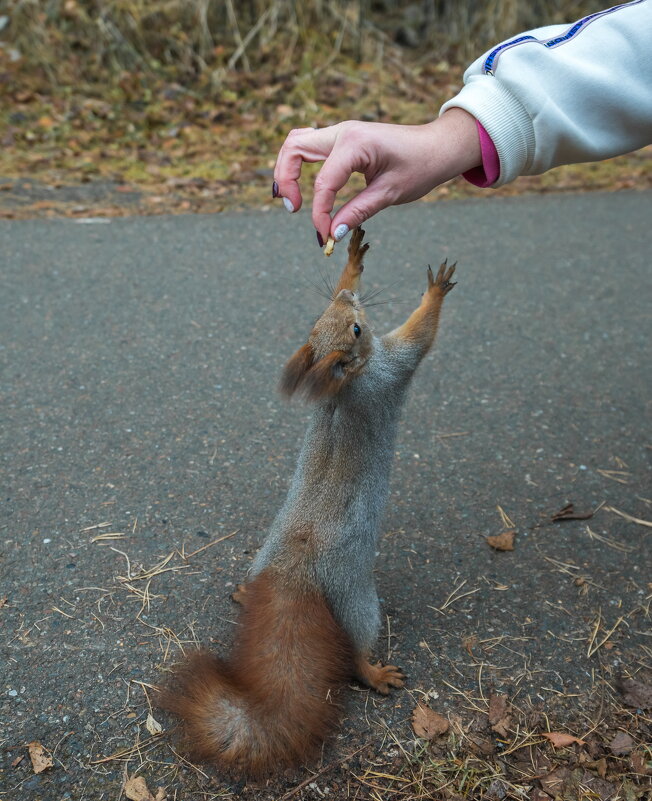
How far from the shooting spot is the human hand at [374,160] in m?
1.55

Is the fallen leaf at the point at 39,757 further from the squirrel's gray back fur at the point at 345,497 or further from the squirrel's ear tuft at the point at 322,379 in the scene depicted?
the squirrel's ear tuft at the point at 322,379

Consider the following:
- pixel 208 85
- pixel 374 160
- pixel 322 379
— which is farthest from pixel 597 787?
pixel 208 85

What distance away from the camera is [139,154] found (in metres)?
4.83

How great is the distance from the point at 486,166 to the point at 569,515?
1213 mm

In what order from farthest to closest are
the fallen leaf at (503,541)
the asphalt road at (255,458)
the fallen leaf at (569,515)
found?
the fallen leaf at (569,515)
the fallen leaf at (503,541)
the asphalt road at (255,458)

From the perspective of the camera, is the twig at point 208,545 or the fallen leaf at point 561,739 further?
the twig at point 208,545

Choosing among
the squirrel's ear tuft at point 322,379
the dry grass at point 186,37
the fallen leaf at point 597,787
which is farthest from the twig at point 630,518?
the dry grass at point 186,37

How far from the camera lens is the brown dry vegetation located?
4660 millimetres

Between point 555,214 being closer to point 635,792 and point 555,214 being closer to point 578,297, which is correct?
point 578,297

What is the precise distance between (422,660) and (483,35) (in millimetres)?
5800

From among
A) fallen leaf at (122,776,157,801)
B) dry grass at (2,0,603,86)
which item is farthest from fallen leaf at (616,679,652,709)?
dry grass at (2,0,603,86)

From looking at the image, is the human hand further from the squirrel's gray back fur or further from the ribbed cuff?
the squirrel's gray back fur

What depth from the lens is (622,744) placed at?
1.75m

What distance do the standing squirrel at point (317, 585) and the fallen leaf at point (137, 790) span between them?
12 centimetres
